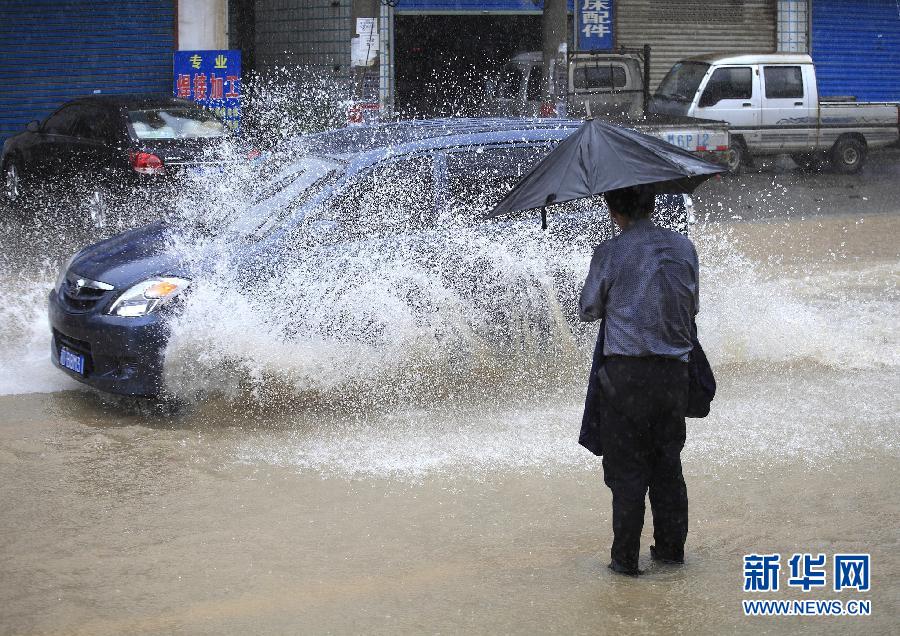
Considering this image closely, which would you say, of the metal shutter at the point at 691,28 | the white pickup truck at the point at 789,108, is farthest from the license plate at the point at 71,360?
the metal shutter at the point at 691,28

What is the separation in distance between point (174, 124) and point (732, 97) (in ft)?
34.1

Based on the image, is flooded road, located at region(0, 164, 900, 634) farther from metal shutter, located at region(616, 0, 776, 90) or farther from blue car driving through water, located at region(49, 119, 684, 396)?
metal shutter, located at region(616, 0, 776, 90)

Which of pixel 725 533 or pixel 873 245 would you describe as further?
pixel 873 245

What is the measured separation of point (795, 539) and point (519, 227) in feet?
9.14

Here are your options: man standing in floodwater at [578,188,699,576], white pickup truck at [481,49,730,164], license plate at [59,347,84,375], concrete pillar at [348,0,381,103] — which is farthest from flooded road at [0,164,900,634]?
white pickup truck at [481,49,730,164]

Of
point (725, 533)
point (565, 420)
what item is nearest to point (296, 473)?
point (565, 420)

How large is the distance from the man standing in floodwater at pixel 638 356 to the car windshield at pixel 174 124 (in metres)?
8.87

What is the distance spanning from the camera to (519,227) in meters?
6.65

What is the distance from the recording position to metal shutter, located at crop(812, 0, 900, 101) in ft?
74.1

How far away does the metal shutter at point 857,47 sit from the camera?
22594mm

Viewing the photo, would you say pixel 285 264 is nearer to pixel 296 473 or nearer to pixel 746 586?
pixel 296 473

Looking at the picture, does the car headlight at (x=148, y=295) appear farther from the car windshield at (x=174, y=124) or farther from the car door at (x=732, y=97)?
the car door at (x=732, y=97)

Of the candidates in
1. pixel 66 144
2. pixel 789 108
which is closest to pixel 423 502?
pixel 66 144

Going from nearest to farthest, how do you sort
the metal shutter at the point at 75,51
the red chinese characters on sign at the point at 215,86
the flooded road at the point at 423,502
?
the flooded road at the point at 423,502 < the red chinese characters on sign at the point at 215,86 < the metal shutter at the point at 75,51
